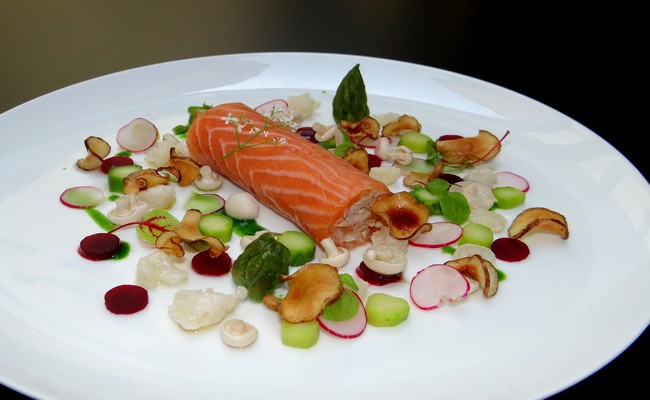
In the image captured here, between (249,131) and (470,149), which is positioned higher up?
(249,131)

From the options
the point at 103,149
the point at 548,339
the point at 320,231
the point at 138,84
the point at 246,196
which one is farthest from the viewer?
the point at 138,84

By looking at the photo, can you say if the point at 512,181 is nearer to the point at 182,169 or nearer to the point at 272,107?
the point at 272,107

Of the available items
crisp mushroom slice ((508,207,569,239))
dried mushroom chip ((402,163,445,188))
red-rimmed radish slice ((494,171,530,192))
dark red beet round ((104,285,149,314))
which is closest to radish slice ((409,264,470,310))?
crisp mushroom slice ((508,207,569,239))

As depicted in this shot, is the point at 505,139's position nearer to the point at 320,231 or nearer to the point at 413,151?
the point at 413,151

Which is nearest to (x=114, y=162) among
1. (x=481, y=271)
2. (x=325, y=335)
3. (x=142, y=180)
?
(x=142, y=180)

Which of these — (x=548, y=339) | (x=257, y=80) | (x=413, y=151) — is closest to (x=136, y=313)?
(x=548, y=339)

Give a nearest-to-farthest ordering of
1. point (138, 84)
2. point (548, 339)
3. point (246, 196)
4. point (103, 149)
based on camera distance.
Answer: point (548, 339), point (246, 196), point (103, 149), point (138, 84)

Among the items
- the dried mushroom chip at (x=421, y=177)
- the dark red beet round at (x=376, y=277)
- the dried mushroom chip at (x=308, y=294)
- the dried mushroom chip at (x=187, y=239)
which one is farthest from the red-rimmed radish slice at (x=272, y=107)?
the dried mushroom chip at (x=308, y=294)

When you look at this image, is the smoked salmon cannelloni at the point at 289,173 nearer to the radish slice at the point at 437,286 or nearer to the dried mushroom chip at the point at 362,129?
the radish slice at the point at 437,286

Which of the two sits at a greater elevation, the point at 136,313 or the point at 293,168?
the point at 293,168
